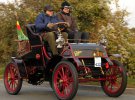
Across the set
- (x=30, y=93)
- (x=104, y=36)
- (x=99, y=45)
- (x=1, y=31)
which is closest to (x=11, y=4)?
(x=1, y=31)

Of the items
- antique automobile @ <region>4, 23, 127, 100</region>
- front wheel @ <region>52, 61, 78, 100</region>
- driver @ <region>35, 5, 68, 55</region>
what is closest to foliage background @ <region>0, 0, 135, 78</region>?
driver @ <region>35, 5, 68, 55</region>

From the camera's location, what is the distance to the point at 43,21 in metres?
11.2

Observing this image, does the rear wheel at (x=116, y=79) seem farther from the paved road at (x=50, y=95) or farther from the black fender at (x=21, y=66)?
the black fender at (x=21, y=66)

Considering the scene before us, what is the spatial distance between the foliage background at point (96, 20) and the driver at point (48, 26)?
17.1ft

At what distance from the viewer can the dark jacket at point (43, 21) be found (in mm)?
10977

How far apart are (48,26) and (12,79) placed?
6.52ft

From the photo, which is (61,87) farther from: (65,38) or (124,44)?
(124,44)

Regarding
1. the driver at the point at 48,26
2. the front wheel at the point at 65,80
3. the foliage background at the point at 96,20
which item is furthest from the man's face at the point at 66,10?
the foliage background at the point at 96,20

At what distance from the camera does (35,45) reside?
10992 millimetres

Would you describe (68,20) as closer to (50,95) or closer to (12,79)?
(50,95)

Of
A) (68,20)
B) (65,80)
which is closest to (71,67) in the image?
(65,80)

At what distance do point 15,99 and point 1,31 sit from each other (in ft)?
27.1

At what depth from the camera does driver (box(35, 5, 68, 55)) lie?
10539 millimetres

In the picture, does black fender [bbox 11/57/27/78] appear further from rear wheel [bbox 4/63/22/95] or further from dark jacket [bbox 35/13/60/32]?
dark jacket [bbox 35/13/60/32]
